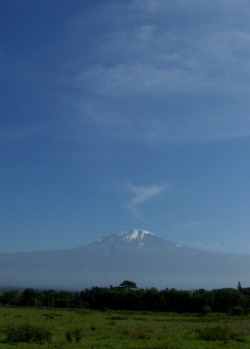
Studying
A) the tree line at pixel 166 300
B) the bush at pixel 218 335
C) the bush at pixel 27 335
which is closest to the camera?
the bush at pixel 27 335

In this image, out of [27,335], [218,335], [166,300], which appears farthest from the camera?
[166,300]

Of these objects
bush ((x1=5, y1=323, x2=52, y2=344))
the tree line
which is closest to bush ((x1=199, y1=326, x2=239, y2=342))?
bush ((x1=5, y1=323, x2=52, y2=344))

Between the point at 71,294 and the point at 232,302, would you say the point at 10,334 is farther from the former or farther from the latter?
the point at 71,294

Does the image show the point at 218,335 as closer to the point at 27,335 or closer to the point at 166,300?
the point at 27,335

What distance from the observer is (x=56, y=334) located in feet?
94.2

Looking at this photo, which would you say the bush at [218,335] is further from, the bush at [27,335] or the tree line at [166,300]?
the tree line at [166,300]

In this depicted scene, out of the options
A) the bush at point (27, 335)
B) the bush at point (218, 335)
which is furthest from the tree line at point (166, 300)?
the bush at point (27, 335)

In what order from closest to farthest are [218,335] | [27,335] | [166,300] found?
[27,335]
[218,335]
[166,300]

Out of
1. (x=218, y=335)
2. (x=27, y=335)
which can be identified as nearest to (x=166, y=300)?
(x=218, y=335)

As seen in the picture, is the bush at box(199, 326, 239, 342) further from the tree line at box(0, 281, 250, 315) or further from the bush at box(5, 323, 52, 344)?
the tree line at box(0, 281, 250, 315)

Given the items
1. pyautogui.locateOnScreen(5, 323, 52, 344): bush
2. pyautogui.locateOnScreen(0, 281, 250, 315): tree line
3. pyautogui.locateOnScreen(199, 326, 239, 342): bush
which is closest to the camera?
pyautogui.locateOnScreen(5, 323, 52, 344): bush

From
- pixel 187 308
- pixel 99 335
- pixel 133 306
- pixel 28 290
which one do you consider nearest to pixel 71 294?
pixel 28 290

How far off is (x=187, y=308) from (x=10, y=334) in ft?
176

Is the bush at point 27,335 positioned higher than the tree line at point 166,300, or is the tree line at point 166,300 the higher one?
the tree line at point 166,300
